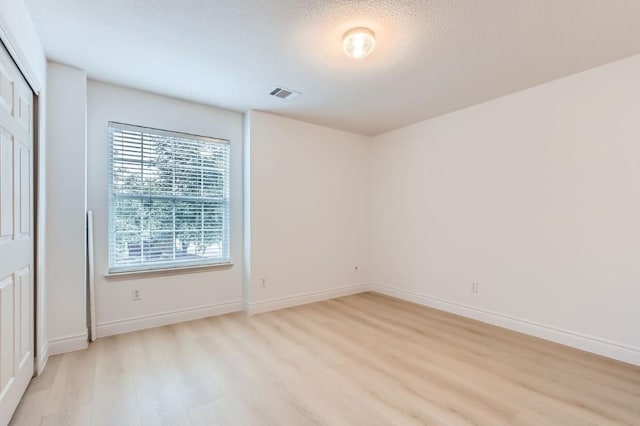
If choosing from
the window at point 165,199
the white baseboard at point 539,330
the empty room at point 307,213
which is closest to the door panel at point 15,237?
the empty room at point 307,213

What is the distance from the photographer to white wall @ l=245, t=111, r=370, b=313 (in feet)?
12.6

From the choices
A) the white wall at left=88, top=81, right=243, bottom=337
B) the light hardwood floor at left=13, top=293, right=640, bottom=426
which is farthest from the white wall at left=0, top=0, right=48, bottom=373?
the white wall at left=88, top=81, right=243, bottom=337

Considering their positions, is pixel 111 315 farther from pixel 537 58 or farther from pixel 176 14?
pixel 537 58

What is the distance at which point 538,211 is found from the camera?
3.05m

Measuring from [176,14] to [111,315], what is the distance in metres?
2.77

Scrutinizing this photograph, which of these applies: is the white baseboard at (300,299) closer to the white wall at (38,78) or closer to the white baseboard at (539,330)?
the white baseboard at (539,330)

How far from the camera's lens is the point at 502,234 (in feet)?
10.9

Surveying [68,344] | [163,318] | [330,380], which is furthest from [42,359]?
[330,380]

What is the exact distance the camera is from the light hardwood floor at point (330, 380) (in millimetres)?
1834

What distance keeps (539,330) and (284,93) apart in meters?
3.50

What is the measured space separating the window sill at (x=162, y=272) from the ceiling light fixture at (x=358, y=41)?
275cm

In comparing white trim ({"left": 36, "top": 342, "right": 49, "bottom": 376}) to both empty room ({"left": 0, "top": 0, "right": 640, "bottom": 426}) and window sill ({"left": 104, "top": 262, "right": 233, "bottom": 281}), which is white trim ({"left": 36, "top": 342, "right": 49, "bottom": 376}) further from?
window sill ({"left": 104, "top": 262, "right": 233, "bottom": 281})

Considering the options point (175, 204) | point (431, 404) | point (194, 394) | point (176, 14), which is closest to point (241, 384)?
point (194, 394)

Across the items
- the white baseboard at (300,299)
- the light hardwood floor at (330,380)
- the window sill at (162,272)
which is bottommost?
the light hardwood floor at (330,380)
